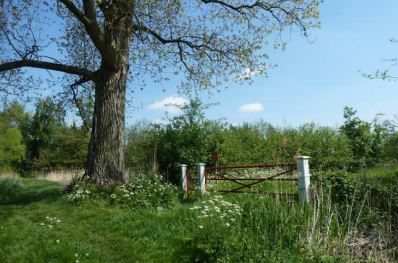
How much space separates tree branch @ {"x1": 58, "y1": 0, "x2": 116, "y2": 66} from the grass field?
5850mm

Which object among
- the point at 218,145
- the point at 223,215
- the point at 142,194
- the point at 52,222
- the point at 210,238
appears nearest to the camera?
the point at 210,238

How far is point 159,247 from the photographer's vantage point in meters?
7.57

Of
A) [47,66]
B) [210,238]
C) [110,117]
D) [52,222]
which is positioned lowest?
[52,222]

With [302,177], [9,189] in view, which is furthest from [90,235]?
[9,189]

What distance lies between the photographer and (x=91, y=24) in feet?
43.6

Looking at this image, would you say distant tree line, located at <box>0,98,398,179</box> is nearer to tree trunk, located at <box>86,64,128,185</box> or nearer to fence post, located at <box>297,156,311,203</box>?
fence post, located at <box>297,156,311,203</box>

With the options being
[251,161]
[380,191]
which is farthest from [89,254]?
[251,161]

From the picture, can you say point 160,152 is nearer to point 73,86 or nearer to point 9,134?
point 73,86

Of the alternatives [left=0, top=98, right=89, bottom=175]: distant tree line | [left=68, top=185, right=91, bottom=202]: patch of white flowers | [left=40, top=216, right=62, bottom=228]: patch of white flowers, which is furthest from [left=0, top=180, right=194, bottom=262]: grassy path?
[left=0, top=98, right=89, bottom=175]: distant tree line

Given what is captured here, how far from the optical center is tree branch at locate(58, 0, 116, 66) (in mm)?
13156

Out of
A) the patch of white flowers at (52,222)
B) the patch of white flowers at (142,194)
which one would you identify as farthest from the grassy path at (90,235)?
the patch of white flowers at (142,194)

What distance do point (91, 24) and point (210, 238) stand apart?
8734mm

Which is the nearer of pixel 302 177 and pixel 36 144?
pixel 302 177

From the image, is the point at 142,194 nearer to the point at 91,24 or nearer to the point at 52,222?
the point at 52,222
